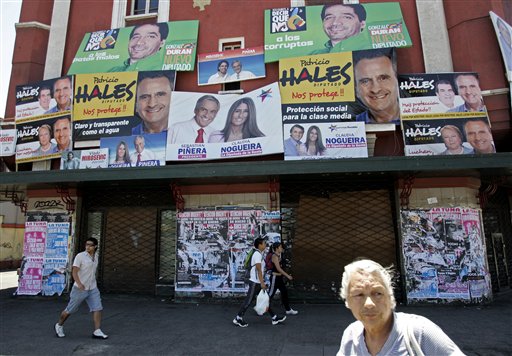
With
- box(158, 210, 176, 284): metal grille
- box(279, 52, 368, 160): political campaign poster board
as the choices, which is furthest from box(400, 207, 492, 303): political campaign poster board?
box(158, 210, 176, 284): metal grille

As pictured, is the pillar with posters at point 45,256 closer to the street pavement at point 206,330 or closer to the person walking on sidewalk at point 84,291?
the street pavement at point 206,330

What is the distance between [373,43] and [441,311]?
6.81m

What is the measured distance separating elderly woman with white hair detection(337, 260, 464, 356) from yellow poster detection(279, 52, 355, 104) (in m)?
7.97

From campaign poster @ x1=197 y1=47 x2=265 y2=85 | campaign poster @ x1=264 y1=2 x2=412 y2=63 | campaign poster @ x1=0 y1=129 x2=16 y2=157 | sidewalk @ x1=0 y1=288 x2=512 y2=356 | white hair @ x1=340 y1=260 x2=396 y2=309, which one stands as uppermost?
campaign poster @ x1=264 y1=2 x2=412 y2=63

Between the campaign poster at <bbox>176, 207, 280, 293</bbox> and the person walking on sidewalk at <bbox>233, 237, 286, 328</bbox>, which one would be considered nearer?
the person walking on sidewalk at <bbox>233, 237, 286, 328</bbox>

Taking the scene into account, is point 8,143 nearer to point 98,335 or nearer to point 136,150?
point 136,150

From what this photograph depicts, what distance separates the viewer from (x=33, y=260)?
10289 millimetres

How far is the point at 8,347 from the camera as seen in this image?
5801 mm

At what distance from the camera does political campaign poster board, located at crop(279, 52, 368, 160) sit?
357 inches

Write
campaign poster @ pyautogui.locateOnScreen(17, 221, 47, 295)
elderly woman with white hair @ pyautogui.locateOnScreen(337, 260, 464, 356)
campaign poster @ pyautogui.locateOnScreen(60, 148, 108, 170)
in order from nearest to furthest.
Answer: elderly woman with white hair @ pyautogui.locateOnScreen(337, 260, 464, 356) < campaign poster @ pyautogui.locateOnScreen(60, 148, 108, 170) < campaign poster @ pyautogui.locateOnScreen(17, 221, 47, 295)

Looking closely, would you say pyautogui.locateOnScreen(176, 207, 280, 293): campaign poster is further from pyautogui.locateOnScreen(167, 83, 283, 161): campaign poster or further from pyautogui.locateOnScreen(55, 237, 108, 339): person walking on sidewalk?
pyautogui.locateOnScreen(55, 237, 108, 339): person walking on sidewalk

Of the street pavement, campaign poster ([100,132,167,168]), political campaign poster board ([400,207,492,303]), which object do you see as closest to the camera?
the street pavement

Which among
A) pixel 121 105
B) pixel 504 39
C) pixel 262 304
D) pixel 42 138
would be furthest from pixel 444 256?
pixel 42 138

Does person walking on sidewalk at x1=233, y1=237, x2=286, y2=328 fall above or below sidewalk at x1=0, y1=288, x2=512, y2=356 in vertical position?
above
